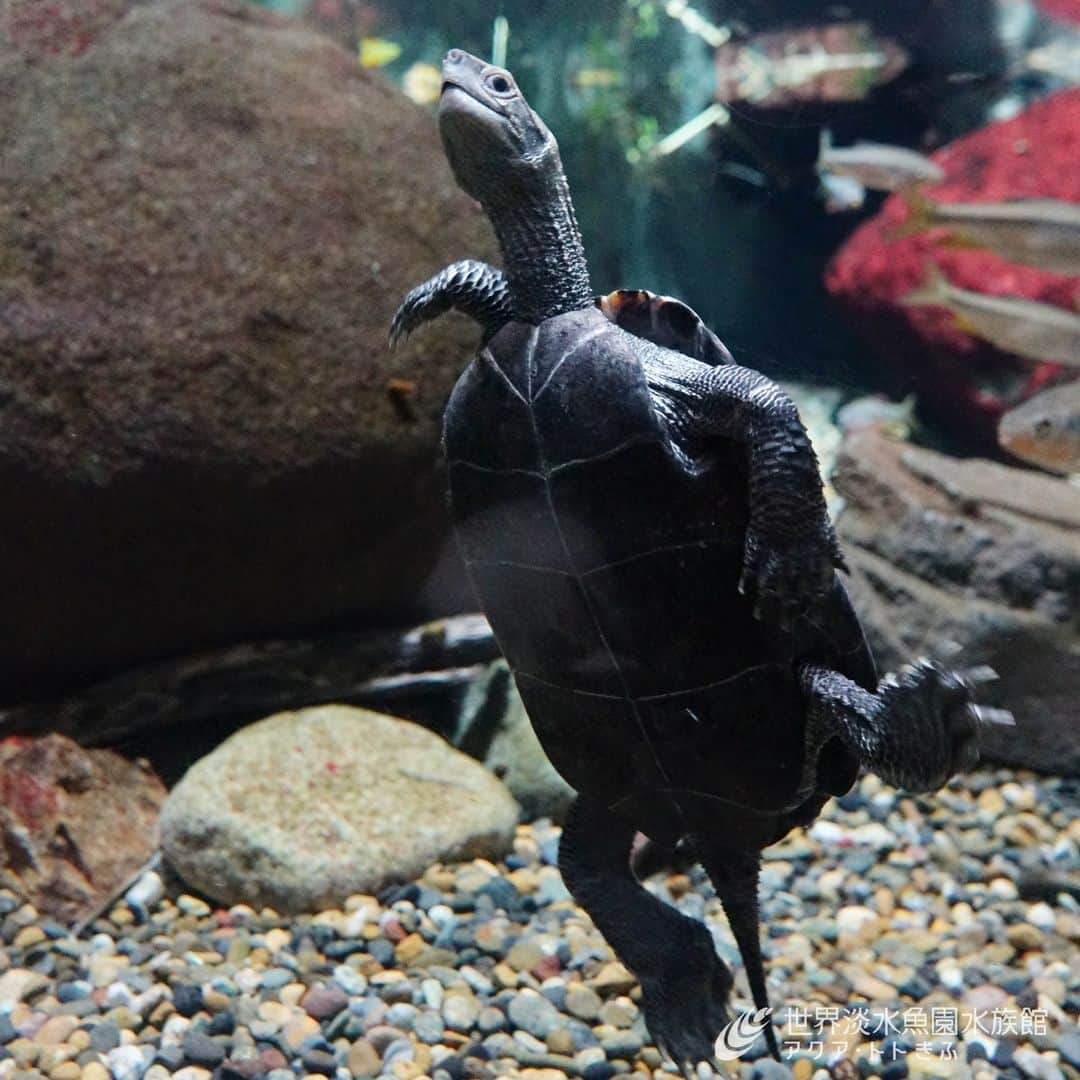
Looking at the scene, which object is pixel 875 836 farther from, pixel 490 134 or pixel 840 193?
pixel 490 134

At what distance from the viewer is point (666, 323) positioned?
1920 millimetres

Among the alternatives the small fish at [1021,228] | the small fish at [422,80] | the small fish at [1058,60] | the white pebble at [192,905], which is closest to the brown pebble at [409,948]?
the white pebble at [192,905]

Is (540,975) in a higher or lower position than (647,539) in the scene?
lower

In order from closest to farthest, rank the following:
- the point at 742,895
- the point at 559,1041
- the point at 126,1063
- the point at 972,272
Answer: the point at 742,895, the point at 126,1063, the point at 559,1041, the point at 972,272

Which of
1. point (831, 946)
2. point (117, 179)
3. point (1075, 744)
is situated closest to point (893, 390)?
point (1075, 744)

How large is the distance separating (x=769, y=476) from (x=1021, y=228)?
12.4 feet

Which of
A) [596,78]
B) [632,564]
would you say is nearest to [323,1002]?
[632,564]

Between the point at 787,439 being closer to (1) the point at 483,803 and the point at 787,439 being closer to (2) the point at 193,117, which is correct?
(1) the point at 483,803

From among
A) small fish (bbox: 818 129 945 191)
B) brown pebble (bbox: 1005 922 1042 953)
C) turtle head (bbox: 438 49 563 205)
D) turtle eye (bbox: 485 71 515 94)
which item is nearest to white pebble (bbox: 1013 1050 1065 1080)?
brown pebble (bbox: 1005 922 1042 953)

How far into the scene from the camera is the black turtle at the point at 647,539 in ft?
5.90

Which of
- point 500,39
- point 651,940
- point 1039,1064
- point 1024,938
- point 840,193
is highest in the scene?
point 500,39

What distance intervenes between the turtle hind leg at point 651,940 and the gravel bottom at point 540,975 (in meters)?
0.22

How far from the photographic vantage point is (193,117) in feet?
12.7

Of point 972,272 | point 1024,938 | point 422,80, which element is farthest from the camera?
point 422,80
